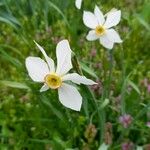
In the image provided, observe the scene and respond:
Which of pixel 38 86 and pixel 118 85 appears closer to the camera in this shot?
pixel 38 86

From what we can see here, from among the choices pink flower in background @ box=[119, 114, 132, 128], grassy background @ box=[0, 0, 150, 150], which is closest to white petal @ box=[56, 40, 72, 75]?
grassy background @ box=[0, 0, 150, 150]

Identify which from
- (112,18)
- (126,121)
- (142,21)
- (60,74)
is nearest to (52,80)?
(60,74)

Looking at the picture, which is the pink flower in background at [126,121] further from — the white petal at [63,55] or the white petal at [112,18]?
the white petal at [63,55]

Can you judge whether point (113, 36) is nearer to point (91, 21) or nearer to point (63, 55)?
point (91, 21)

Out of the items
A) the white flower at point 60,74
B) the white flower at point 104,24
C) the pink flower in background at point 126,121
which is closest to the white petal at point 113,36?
the white flower at point 104,24

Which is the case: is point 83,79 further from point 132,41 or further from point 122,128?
point 132,41

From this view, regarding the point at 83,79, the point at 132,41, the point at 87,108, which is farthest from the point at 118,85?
the point at 83,79
